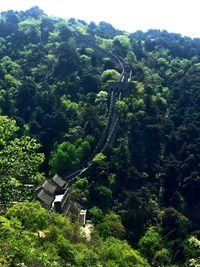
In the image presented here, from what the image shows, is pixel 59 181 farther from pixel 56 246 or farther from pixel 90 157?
pixel 56 246

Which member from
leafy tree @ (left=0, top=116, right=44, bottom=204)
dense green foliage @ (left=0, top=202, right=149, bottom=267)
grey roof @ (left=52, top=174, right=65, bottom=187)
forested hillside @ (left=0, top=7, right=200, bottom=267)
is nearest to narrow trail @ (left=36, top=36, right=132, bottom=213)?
grey roof @ (left=52, top=174, right=65, bottom=187)

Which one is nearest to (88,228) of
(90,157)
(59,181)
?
(59,181)

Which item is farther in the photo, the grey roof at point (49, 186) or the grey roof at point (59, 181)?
the grey roof at point (59, 181)

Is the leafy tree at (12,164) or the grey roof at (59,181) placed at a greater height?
the leafy tree at (12,164)

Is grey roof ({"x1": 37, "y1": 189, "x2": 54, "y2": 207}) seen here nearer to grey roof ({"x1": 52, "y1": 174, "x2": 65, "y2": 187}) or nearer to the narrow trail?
the narrow trail

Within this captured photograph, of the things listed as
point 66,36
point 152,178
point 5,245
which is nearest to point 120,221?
point 152,178

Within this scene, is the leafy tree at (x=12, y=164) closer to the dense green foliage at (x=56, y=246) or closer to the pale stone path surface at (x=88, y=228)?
the dense green foliage at (x=56, y=246)

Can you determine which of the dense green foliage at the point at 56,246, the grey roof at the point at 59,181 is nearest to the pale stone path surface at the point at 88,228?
the dense green foliage at the point at 56,246

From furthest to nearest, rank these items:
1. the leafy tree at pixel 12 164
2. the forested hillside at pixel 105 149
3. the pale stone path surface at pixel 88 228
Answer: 1. the pale stone path surface at pixel 88 228
2. the forested hillside at pixel 105 149
3. the leafy tree at pixel 12 164
